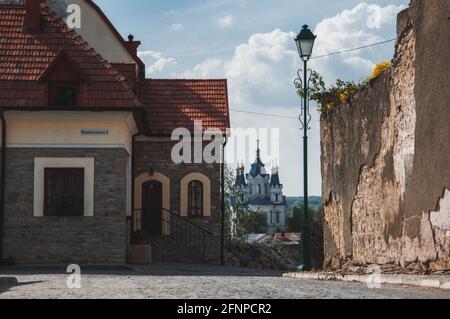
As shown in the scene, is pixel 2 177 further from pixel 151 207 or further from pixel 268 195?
pixel 268 195

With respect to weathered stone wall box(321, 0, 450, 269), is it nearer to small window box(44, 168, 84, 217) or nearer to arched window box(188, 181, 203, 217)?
small window box(44, 168, 84, 217)

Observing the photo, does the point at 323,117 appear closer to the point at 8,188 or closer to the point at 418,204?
the point at 418,204

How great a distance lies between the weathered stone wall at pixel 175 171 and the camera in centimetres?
2891

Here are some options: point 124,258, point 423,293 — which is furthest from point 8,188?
point 423,293

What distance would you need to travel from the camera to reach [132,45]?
3294 centimetres

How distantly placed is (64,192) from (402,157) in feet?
37.4

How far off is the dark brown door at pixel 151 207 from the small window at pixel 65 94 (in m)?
6.94

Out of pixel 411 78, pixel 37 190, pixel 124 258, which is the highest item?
pixel 411 78

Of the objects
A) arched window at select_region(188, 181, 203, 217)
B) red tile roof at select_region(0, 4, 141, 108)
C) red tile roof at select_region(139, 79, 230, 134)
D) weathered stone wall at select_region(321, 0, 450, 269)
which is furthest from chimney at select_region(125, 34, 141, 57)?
weathered stone wall at select_region(321, 0, 450, 269)

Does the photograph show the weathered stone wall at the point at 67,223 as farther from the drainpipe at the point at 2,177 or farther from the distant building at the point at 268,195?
the distant building at the point at 268,195

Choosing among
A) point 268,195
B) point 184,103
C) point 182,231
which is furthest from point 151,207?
point 268,195

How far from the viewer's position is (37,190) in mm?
22172

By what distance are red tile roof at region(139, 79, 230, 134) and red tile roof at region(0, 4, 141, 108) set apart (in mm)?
5819
